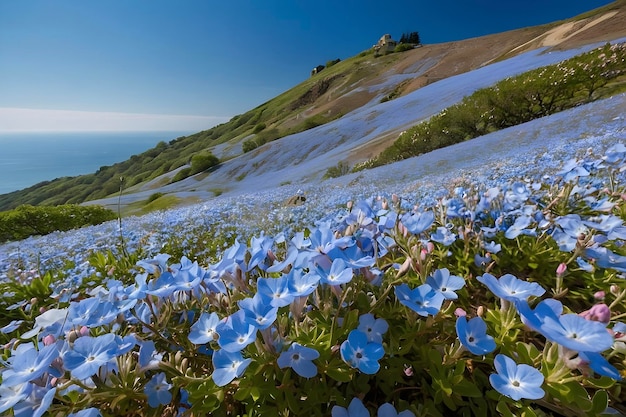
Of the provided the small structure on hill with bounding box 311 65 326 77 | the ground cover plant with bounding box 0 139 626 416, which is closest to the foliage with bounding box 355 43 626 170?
the ground cover plant with bounding box 0 139 626 416

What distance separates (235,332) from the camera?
856mm

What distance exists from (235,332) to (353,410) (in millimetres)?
351

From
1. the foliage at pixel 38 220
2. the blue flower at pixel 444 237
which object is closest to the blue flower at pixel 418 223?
the blue flower at pixel 444 237

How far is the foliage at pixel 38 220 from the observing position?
454 inches

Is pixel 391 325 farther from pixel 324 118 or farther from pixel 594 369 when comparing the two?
pixel 324 118

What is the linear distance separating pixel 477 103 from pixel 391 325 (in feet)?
54.3

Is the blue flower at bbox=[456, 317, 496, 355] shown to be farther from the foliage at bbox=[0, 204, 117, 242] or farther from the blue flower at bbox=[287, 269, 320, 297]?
the foliage at bbox=[0, 204, 117, 242]

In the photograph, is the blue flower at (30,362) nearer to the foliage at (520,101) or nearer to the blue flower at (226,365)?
the blue flower at (226,365)

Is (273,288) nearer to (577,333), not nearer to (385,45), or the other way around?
(577,333)

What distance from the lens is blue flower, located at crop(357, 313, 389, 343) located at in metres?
0.95

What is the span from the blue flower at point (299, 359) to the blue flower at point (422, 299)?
1.03 ft

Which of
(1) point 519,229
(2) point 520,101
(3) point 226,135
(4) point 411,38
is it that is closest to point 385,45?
(4) point 411,38

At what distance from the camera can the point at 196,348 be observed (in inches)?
42.5

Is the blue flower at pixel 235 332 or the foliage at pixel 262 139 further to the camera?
the foliage at pixel 262 139
